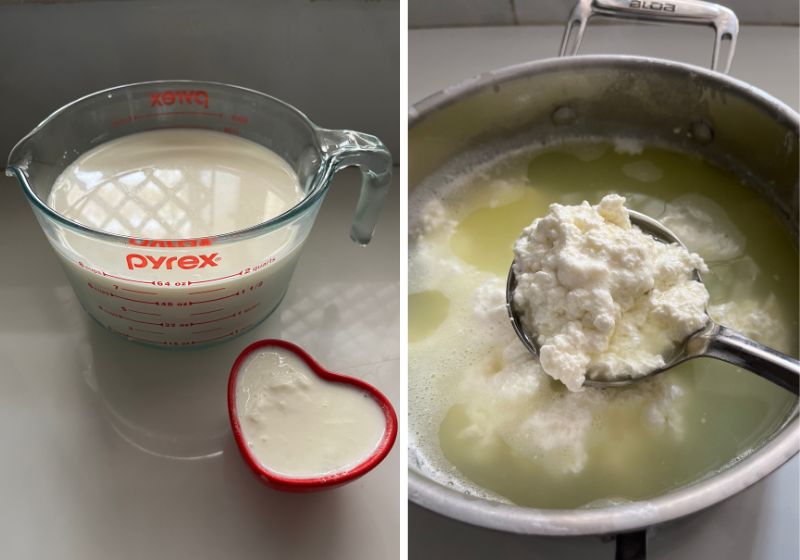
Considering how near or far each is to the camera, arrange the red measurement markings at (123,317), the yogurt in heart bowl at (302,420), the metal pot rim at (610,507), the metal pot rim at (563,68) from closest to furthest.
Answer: the metal pot rim at (610,507)
the yogurt in heart bowl at (302,420)
the red measurement markings at (123,317)
the metal pot rim at (563,68)

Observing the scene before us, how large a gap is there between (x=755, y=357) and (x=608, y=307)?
120mm

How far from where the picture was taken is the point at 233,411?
0.68m

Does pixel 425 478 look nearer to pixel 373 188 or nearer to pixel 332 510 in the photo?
pixel 332 510

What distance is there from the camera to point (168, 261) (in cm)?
69

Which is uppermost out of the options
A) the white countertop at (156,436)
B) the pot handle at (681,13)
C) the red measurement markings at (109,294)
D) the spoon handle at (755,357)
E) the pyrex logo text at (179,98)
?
the pot handle at (681,13)

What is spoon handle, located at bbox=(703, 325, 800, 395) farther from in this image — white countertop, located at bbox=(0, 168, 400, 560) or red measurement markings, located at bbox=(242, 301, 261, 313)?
red measurement markings, located at bbox=(242, 301, 261, 313)

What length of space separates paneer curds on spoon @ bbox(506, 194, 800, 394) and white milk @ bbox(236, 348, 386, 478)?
0.52 ft

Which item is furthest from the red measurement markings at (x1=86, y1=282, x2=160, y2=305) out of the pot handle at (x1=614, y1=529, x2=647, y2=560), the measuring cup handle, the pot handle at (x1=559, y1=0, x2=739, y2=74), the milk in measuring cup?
the pot handle at (x1=559, y1=0, x2=739, y2=74)

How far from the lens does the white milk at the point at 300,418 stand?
25.9 inches

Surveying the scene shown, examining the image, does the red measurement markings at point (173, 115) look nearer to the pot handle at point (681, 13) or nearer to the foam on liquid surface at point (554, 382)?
the foam on liquid surface at point (554, 382)

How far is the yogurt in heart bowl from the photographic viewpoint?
0.65 meters

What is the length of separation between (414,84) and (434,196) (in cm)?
23

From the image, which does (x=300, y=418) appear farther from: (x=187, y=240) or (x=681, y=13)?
(x=681, y=13)

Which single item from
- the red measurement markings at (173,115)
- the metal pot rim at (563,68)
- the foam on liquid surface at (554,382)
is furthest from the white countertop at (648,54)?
the red measurement markings at (173,115)
